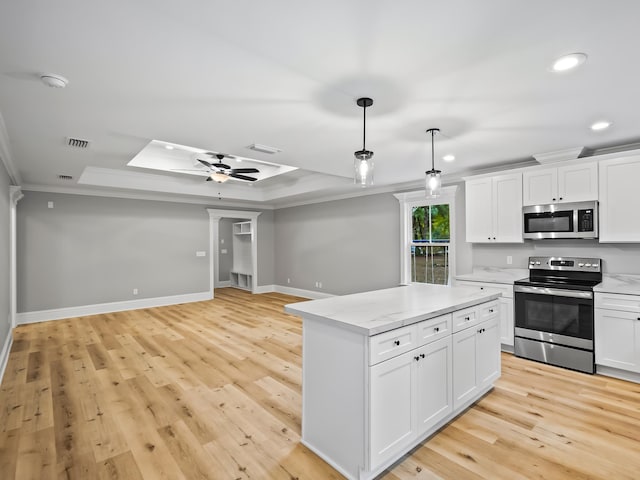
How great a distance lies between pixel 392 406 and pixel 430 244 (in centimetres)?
415

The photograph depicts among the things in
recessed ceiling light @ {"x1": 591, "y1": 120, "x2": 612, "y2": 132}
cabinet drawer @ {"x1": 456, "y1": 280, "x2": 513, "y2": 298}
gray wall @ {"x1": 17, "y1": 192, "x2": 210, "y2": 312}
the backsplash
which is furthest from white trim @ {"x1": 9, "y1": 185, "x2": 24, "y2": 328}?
recessed ceiling light @ {"x1": 591, "y1": 120, "x2": 612, "y2": 132}

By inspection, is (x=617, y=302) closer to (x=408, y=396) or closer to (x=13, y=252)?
(x=408, y=396)

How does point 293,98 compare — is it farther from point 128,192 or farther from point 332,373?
point 128,192

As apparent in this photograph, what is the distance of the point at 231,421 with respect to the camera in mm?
2617

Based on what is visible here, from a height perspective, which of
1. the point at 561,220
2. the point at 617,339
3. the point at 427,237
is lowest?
the point at 617,339

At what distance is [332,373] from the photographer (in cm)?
207

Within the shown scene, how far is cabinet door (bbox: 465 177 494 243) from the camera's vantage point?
4.52 metres

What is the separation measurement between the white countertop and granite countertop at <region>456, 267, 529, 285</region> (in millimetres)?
1352

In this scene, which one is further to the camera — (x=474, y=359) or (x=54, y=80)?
(x=474, y=359)

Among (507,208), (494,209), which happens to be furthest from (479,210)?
(507,208)

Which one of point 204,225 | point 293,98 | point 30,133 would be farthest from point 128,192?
point 293,98

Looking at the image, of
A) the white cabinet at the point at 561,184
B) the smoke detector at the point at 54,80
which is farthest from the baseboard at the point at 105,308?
the white cabinet at the point at 561,184

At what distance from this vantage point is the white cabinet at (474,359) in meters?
2.56

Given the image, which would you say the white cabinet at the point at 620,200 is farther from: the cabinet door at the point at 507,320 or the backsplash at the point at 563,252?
the cabinet door at the point at 507,320
